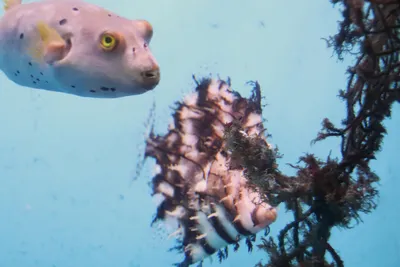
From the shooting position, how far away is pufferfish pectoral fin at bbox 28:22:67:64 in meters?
2.54

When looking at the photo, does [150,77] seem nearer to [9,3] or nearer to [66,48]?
[66,48]

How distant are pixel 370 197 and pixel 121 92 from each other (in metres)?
1.66

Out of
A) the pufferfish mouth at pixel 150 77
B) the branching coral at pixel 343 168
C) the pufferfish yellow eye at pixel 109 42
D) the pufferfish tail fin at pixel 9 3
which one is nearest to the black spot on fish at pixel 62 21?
the pufferfish yellow eye at pixel 109 42

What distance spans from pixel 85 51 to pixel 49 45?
9.9 inches

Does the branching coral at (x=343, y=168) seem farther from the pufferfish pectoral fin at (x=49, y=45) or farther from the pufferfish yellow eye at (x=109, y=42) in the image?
the pufferfish pectoral fin at (x=49, y=45)

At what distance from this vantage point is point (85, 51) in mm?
2502

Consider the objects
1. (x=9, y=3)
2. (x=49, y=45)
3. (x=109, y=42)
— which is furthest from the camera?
(x=9, y=3)

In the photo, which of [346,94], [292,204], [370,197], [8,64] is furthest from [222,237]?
[8,64]

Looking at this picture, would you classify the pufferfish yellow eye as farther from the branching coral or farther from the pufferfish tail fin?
the pufferfish tail fin

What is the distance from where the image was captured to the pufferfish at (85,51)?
8.09 ft

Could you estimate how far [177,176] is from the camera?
3.52 meters

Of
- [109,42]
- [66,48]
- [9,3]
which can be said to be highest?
[9,3]

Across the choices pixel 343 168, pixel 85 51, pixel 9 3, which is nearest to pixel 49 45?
pixel 85 51

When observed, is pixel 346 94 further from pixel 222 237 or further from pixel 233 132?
pixel 222 237
